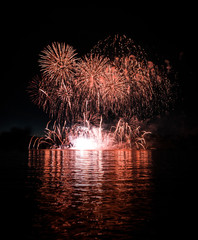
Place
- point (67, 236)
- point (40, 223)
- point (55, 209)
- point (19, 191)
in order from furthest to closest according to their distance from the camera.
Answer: point (19, 191)
point (55, 209)
point (40, 223)
point (67, 236)

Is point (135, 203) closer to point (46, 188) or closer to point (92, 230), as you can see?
point (92, 230)

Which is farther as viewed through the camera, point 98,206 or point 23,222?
point 98,206

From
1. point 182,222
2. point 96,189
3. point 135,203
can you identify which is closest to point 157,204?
point 135,203

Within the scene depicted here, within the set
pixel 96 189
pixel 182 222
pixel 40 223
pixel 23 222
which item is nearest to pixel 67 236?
pixel 40 223

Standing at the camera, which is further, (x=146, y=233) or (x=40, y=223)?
(x=40, y=223)

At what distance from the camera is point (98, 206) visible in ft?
41.3

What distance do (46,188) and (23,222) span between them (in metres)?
8.02

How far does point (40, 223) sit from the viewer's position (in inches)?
391

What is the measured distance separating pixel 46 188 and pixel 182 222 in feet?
33.9

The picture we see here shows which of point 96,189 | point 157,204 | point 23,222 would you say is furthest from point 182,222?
point 96,189

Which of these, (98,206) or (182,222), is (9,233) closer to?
(98,206)

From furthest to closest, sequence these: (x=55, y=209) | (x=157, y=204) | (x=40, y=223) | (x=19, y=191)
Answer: (x=19, y=191) → (x=157, y=204) → (x=55, y=209) → (x=40, y=223)

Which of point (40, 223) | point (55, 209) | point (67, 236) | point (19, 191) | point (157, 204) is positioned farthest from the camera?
point (19, 191)

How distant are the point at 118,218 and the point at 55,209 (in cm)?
304
